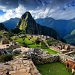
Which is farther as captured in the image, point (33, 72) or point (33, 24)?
point (33, 24)

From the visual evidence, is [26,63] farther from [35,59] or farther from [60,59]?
[60,59]

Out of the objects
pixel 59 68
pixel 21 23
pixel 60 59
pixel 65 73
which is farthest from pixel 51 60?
pixel 21 23

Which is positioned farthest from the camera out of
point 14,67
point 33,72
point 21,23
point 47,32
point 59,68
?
point 47,32

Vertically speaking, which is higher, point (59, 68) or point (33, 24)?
point (33, 24)

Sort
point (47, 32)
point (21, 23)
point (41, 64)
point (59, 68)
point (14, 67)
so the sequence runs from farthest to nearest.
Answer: point (47, 32)
point (21, 23)
point (41, 64)
point (59, 68)
point (14, 67)

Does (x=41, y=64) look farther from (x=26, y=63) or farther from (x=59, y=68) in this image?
(x=26, y=63)

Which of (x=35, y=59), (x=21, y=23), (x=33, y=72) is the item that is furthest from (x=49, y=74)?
(x=21, y=23)
